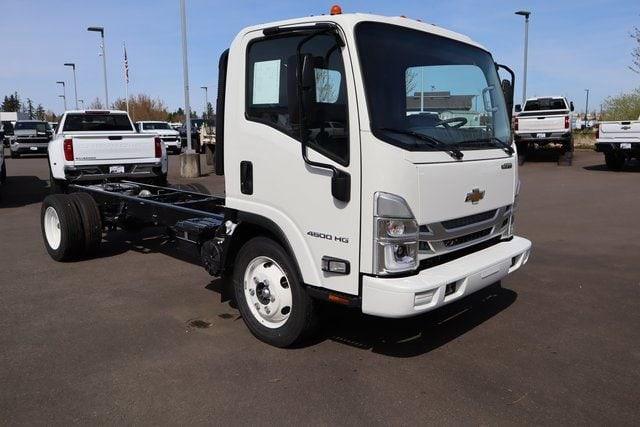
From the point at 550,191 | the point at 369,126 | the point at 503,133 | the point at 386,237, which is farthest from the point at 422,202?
the point at 550,191

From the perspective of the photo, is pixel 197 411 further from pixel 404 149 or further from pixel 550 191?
pixel 550 191

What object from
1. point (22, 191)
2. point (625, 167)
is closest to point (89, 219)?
point (22, 191)

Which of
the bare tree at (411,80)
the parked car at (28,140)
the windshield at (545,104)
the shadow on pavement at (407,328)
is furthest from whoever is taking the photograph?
the parked car at (28,140)

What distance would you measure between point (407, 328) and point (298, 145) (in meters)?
2.00

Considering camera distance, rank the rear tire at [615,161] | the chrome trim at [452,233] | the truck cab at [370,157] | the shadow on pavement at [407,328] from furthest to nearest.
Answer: the rear tire at [615,161] → the shadow on pavement at [407,328] → the chrome trim at [452,233] → the truck cab at [370,157]

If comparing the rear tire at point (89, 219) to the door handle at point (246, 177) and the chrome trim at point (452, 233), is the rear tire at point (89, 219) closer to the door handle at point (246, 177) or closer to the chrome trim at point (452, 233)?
the door handle at point (246, 177)

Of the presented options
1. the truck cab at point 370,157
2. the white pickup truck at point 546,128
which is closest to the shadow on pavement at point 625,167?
the white pickup truck at point 546,128

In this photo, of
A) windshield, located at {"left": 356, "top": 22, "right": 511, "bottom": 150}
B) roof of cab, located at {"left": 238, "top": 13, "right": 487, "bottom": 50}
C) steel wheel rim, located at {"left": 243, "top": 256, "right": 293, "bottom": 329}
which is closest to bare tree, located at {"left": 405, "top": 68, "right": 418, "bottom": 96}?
windshield, located at {"left": 356, "top": 22, "right": 511, "bottom": 150}

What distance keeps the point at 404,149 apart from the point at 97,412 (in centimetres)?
259

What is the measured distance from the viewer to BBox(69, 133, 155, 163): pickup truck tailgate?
9.35 meters

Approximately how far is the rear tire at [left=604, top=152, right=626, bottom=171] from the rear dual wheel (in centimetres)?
1732

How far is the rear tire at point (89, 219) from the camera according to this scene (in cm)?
717

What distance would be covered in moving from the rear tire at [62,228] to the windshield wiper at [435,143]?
4.90 meters

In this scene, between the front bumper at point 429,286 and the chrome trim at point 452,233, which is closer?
the front bumper at point 429,286
